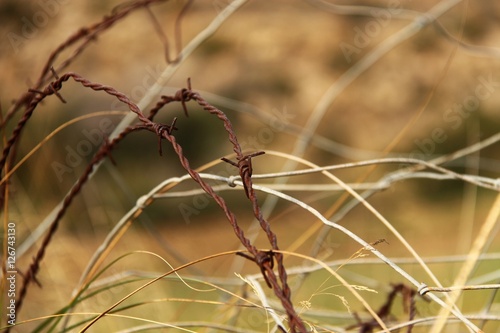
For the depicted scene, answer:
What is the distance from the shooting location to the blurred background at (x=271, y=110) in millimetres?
1867

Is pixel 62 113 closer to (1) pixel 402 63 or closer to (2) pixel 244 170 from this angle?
(1) pixel 402 63

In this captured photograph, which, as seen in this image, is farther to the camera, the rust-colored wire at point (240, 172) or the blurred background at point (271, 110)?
the blurred background at point (271, 110)

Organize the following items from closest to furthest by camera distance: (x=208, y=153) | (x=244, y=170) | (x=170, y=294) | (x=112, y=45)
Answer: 1. (x=244, y=170)
2. (x=170, y=294)
3. (x=208, y=153)
4. (x=112, y=45)

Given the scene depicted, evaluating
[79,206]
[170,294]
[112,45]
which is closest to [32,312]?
[170,294]

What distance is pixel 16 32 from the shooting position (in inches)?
81.1

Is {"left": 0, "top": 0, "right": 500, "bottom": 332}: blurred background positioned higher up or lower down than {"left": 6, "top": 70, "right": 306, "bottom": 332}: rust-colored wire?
higher up

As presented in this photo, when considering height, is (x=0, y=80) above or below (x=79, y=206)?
above

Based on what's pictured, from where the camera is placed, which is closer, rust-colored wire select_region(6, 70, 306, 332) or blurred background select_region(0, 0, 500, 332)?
rust-colored wire select_region(6, 70, 306, 332)

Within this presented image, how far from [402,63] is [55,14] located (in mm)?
986

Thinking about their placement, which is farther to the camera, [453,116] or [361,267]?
[453,116]

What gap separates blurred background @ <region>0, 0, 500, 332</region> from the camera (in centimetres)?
187

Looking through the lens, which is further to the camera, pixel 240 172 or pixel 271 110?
pixel 271 110

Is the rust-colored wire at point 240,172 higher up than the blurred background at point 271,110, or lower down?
lower down

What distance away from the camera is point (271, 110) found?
2.09 m
